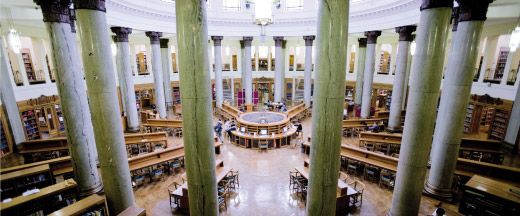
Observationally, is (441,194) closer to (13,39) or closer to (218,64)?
(13,39)

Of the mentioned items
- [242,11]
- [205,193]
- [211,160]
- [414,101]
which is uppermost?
[242,11]

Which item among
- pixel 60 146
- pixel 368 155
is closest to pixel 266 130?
pixel 368 155

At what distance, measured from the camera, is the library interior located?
3.44m

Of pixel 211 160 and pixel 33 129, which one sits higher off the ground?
pixel 211 160

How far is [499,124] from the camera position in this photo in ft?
35.4

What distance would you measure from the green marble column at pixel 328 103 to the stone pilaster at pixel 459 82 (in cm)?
438

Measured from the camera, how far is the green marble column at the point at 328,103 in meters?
2.94

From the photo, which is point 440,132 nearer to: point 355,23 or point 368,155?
Result: point 368,155

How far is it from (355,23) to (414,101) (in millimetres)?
10022

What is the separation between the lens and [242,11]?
15094mm

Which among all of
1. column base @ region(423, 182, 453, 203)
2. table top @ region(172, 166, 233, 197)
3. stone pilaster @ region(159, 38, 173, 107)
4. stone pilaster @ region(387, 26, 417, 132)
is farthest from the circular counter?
stone pilaster @ region(159, 38, 173, 107)

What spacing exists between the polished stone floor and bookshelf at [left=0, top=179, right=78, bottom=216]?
5.41ft

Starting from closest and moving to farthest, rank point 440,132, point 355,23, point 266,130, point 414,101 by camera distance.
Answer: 1. point 414,101
2. point 440,132
3. point 266,130
4. point 355,23

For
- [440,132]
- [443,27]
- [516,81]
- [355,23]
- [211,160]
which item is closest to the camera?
[211,160]
